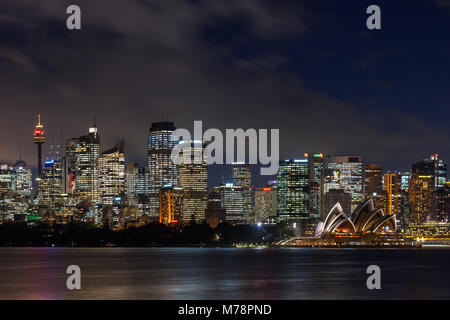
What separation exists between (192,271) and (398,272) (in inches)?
1164

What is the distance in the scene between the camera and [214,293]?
7906 cm

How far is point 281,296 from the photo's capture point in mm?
75125

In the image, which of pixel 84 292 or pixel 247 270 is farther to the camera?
pixel 247 270

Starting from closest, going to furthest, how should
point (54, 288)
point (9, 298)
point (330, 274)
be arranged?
point (9, 298) → point (54, 288) → point (330, 274)

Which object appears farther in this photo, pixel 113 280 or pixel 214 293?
pixel 113 280

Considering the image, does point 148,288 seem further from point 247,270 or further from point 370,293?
point 247,270

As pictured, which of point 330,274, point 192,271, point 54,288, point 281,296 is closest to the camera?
point 281,296

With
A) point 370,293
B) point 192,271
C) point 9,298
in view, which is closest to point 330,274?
point 192,271
